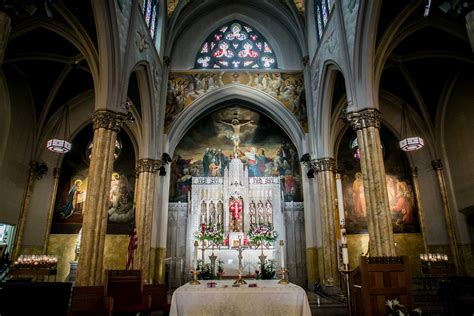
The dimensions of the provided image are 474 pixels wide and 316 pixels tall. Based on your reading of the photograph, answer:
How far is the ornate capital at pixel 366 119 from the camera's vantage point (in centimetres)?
984

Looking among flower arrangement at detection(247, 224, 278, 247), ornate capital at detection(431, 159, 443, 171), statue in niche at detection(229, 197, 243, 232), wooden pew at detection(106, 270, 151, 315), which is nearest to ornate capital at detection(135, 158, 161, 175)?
statue in niche at detection(229, 197, 243, 232)

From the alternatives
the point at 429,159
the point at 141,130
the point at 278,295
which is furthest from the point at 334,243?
the point at 141,130

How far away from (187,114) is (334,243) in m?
10.1

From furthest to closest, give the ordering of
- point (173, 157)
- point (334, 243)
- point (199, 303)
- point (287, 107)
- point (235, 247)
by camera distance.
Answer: point (173, 157) < point (287, 107) < point (235, 247) < point (334, 243) < point (199, 303)

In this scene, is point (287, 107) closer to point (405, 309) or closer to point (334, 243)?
point (334, 243)

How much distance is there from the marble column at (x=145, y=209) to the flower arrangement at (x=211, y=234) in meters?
2.66

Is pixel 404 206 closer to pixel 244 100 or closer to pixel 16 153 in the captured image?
pixel 244 100

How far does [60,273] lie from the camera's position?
53.6 ft

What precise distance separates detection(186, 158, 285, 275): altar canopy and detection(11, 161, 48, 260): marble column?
300 inches

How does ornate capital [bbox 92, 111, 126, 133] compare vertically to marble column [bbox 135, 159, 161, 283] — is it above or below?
above

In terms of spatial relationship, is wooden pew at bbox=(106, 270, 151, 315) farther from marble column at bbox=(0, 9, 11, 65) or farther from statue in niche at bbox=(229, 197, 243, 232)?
statue in niche at bbox=(229, 197, 243, 232)

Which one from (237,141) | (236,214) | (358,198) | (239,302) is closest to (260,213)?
(236,214)

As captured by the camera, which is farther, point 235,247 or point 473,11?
point 235,247

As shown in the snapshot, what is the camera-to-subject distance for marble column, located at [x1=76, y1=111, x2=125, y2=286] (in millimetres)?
8742
